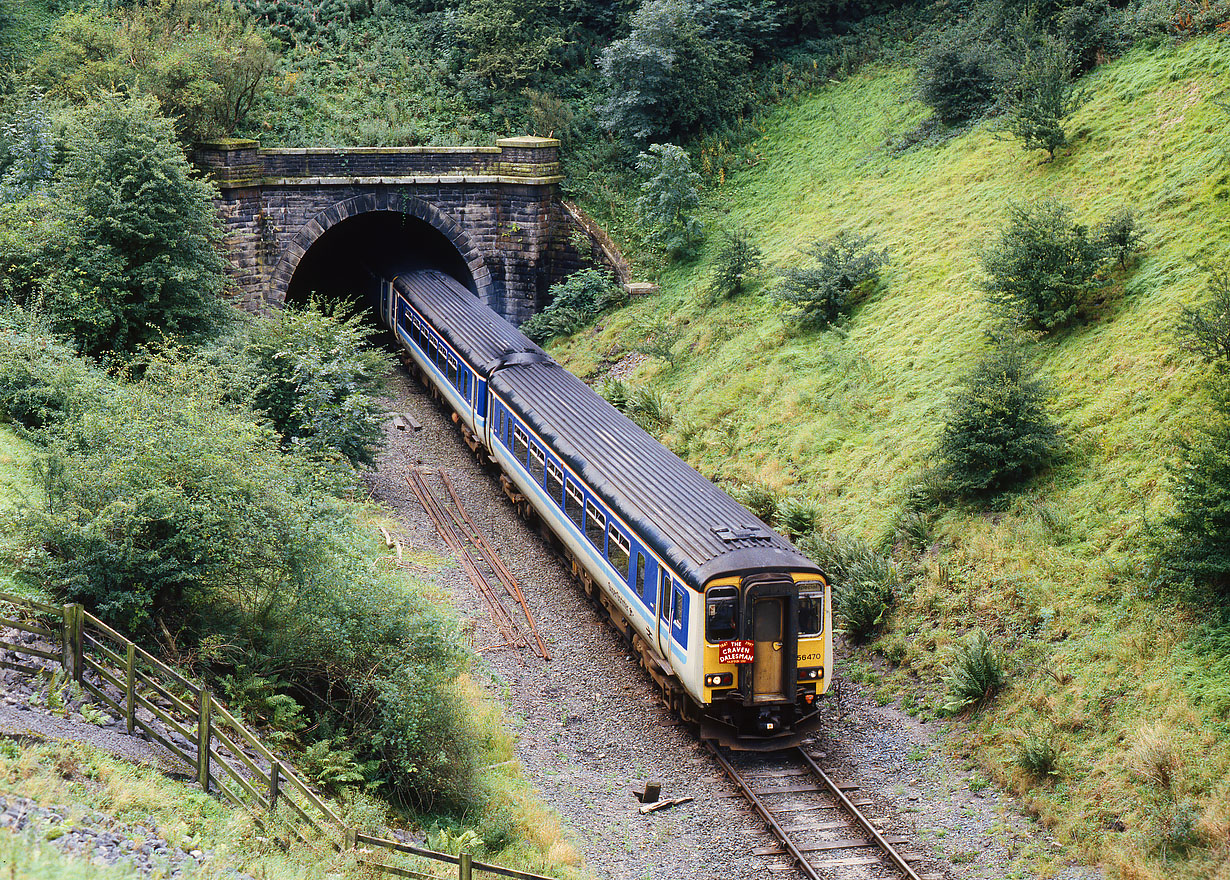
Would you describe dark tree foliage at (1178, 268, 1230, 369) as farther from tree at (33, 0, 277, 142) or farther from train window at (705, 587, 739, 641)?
tree at (33, 0, 277, 142)

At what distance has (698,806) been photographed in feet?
39.5

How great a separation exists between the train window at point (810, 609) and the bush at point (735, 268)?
1381 cm

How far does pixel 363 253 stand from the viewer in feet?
105

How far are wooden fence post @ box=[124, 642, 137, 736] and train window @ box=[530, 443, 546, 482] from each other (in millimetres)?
9003

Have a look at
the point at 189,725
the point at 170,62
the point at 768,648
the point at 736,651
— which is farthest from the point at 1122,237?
the point at 170,62

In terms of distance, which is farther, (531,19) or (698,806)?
(531,19)

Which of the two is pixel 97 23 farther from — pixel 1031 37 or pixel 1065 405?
pixel 1065 405

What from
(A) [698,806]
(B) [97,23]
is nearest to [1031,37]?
(A) [698,806]

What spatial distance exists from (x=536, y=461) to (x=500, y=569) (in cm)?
207

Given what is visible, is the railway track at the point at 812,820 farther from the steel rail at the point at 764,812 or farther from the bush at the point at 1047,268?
the bush at the point at 1047,268

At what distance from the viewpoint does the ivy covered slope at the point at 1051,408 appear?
449 inches

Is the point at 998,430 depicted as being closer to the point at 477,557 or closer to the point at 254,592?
the point at 477,557

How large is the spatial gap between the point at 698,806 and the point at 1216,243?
12.4 metres

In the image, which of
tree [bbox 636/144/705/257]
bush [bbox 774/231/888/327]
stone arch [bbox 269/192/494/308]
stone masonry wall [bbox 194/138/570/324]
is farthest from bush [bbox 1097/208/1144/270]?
stone arch [bbox 269/192/494/308]
